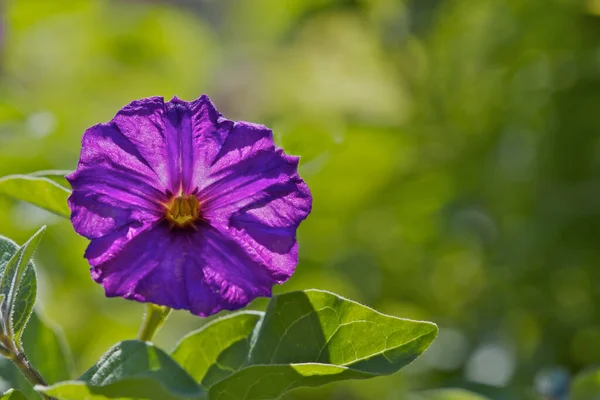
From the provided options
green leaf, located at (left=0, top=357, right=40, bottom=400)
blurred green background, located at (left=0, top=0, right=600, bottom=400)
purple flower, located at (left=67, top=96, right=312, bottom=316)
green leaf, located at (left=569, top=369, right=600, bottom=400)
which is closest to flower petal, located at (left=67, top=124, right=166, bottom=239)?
purple flower, located at (left=67, top=96, right=312, bottom=316)

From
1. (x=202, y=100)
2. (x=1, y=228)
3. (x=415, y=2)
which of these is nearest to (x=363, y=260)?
(x=415, y=2)

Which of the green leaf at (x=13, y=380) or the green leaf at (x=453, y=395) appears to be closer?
the green leaf at (x=13, y=380)

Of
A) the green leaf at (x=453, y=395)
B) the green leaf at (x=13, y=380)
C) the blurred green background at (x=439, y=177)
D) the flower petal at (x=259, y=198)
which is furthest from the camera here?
the blurred green background at (x=439, y=177)

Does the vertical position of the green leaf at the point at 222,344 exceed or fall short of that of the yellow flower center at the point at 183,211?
it falls short

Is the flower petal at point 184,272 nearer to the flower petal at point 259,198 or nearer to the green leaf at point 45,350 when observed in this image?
the flower petal at point 259,198

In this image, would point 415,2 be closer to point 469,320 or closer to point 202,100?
point 469,320

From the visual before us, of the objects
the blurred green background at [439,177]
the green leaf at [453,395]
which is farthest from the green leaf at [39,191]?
the blurred green background at [439,177]
